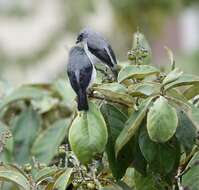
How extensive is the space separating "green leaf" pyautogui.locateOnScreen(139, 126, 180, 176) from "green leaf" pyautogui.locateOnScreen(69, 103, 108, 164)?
6 cm

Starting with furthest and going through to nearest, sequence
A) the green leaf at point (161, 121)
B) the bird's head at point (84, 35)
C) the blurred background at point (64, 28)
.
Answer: the blurred background at point (64, 28), the bird's head at point (84, 35), the green leaf at point (161, 121)

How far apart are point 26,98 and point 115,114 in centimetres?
82

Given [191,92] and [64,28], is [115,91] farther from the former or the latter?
[64,28]

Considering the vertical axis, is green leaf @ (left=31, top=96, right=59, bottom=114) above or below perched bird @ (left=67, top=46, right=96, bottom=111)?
below

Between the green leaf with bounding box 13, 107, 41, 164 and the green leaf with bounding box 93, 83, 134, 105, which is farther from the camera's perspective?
the green leaf with bounding box 13, 107, 41, 164

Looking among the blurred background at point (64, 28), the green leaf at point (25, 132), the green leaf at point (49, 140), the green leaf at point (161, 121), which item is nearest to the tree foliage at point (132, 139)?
the green leaf at point (161, 121)

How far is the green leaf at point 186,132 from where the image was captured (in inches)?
46.8

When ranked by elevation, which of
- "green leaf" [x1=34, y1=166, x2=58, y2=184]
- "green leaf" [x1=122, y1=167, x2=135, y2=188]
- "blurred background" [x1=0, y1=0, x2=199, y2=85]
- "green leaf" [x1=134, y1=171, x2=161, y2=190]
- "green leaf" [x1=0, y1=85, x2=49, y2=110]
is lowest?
"blurred background" [x1=0, y1=0, x2=199, y2=85]

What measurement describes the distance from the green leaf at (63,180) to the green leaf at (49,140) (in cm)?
67

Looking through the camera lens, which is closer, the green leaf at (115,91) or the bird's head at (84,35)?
the green leaf at (115,91)

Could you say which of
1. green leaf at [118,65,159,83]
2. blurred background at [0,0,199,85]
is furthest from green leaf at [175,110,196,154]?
blurred background at [0,0,199,85]

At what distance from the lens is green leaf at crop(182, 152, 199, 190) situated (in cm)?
118

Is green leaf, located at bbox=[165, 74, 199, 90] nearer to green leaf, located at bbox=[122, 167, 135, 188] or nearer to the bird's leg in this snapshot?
the bird's leg

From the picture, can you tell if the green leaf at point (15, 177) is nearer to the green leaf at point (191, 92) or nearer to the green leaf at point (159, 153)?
the green leaf at point (159, 153)
